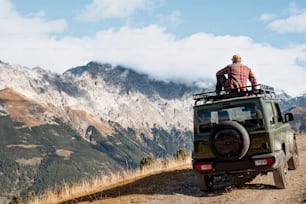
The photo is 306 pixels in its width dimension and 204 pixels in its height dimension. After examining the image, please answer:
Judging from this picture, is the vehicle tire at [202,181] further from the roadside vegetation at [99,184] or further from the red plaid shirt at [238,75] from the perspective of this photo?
the roadside vegetation at [99,184]

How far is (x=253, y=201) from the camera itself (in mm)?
9695

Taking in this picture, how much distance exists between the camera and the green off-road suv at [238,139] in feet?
34.8

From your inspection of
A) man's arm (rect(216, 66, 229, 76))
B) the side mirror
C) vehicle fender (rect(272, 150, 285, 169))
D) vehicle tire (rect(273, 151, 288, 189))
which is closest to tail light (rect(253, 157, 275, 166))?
vehicle fender (rect(272, 150, 285, 169))

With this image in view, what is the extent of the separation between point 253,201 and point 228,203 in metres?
0.60

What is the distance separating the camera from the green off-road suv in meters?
10.6

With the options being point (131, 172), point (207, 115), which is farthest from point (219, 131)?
point (131, 172)

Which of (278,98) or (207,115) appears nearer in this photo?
(207,115)

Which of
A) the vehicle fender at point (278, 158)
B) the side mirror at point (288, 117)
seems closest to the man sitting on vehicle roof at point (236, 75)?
the side mirror at point (288, 117)

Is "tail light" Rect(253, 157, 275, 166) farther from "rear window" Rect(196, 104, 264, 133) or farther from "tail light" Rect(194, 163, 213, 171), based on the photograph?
"tail light" Rect(194, 163, 213, 171)

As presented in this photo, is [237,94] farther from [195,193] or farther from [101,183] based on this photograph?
[101,183]

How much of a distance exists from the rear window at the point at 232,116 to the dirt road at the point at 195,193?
1797mm

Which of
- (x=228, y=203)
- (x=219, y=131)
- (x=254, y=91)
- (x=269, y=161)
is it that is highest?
(x=254, y=91)

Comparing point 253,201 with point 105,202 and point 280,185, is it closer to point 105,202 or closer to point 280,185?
point 280,185

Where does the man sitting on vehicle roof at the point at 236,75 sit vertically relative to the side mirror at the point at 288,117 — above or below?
above
